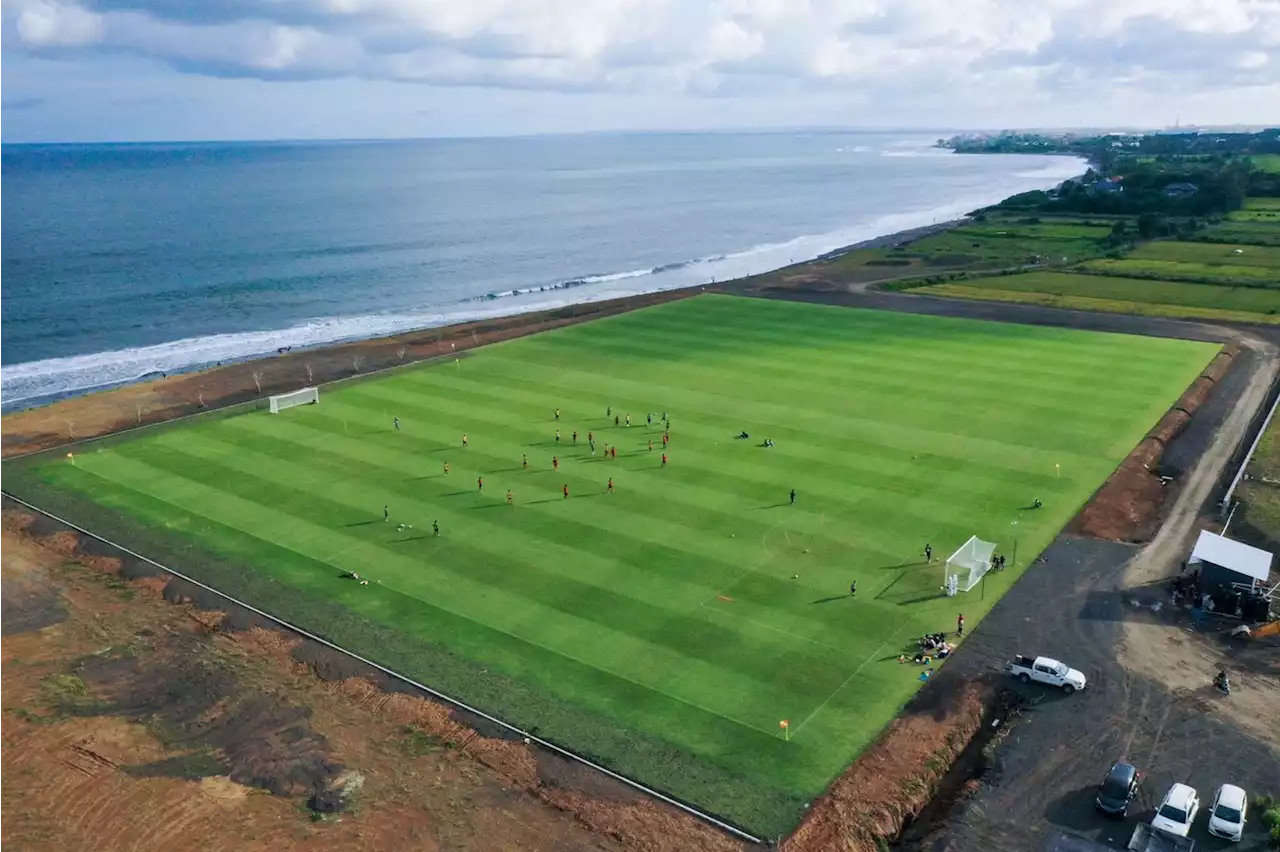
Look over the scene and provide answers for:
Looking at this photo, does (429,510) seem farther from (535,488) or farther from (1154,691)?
(1154,691)

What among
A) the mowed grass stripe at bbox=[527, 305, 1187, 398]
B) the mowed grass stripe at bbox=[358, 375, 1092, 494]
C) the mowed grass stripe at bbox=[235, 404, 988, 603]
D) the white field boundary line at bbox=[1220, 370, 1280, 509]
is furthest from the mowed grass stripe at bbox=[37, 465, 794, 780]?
the mowed grass stripe at bbox=[527, 305, 1187, 398]

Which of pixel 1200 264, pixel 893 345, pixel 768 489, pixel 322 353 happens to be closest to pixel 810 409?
pixel 768 489

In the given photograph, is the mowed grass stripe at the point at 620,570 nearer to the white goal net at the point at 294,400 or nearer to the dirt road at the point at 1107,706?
the dirt road at the point at 1107,706

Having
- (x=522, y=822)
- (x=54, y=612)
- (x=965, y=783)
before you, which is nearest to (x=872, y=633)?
(x=965, y=783)

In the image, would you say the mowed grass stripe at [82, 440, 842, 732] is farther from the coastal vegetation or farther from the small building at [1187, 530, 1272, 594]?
the coastal vegetation

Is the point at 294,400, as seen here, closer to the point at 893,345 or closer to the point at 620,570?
the point at 620,570
